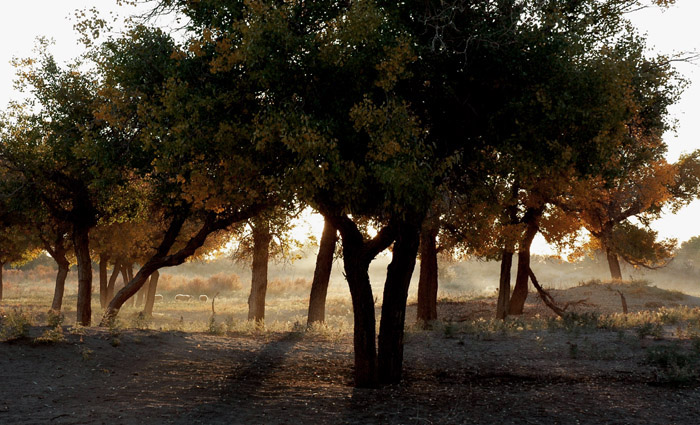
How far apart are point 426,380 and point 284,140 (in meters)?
6.13

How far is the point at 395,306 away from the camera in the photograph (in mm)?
11031

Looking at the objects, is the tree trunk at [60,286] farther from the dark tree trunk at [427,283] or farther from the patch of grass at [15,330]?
the dark tree trunk at [427,283]

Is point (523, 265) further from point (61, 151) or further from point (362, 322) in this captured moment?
point (61, 151)

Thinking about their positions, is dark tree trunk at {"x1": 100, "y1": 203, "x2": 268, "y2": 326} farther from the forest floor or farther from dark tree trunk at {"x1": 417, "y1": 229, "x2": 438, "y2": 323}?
dark tree trunk at {"x1": 417, "y1": 229, "x2": 438, "y2": 323}

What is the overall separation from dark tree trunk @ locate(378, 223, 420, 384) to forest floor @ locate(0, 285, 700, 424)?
0.40 m

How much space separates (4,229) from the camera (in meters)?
26.8

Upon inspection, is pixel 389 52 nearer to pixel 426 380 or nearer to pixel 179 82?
pixel 179 82

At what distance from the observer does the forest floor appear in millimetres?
8695

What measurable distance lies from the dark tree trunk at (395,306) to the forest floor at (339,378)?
0.40m

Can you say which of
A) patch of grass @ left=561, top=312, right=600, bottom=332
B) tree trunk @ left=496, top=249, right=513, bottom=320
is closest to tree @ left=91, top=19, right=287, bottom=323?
patch of grass @ left=561, top=312, right=600, bottom=332

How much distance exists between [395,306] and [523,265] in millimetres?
15205

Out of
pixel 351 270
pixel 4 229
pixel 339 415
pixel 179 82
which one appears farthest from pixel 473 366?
pixel 4 229

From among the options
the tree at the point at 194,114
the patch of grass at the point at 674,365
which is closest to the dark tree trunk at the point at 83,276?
the tree at the point at 194,114

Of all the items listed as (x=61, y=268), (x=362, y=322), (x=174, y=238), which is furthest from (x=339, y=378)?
(x=61, y=268)
